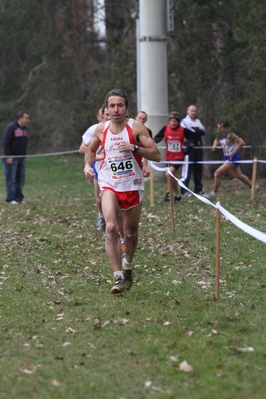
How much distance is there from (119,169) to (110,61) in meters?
27.1

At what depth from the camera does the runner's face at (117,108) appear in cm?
880

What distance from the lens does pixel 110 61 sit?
35.3 m

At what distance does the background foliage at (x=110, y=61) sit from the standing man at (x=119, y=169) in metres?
10.4

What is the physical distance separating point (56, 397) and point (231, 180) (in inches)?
756

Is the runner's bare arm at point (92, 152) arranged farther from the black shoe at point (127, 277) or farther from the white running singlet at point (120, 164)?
the black shoe at point (127, 277)

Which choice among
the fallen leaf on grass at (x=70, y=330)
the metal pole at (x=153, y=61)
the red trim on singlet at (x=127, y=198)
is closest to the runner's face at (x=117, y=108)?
the red trim on singlet at (x=127, y=198)

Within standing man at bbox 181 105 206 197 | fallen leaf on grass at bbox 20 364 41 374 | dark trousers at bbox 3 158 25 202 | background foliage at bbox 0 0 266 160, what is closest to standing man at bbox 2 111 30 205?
dark trousers at bbox 3 158 25 202

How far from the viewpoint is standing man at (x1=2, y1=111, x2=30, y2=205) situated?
1948cm

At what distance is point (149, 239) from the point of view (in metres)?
13.1

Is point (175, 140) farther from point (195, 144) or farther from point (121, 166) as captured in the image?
point (121, 166)

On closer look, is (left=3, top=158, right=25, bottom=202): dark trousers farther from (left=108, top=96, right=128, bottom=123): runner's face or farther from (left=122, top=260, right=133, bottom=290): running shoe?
(left=108, top=96, right=128, bottom=123): runner's face

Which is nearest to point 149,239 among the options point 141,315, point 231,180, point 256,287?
point 256,287

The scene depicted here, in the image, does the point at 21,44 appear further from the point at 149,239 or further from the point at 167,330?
the point at 167,330

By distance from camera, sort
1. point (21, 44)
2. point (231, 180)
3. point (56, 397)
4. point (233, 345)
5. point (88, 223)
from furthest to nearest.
Answer: point (21, 44) < point (231, 180) < point (88, 223) < point (233, 345) < point (56, 397)
